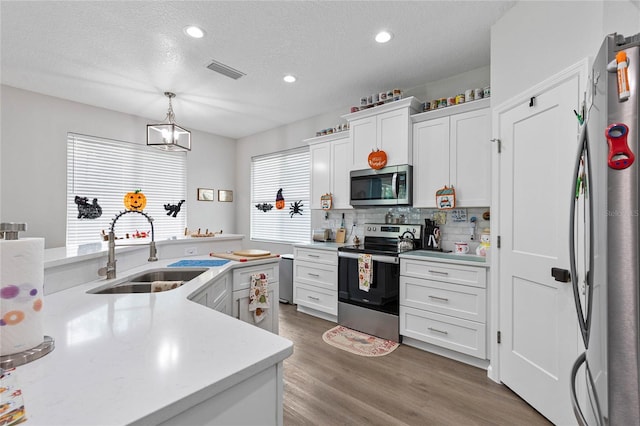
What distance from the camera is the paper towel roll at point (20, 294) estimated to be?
731 millimetres

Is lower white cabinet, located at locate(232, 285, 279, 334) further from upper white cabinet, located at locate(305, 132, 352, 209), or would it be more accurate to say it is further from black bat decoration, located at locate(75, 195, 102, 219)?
black bat decoration, located at locate(75, 195, 102, 219)

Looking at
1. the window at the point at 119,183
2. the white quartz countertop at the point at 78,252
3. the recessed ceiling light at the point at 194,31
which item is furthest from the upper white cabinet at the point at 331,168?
the window at the point at 119,183

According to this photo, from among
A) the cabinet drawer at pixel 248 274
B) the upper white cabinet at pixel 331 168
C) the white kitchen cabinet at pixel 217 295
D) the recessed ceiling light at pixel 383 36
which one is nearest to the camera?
the white kitchen cabinet at pixel 217 295

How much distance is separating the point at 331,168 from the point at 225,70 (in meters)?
1.70

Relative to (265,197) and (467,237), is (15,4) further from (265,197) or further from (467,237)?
(467,237)

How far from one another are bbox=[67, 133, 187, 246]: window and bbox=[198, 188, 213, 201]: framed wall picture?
28 cm

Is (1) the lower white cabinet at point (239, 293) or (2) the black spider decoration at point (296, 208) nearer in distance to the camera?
(1) the lower white cabinet at point (239, 293)

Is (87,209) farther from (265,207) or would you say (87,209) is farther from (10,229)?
(10,229)

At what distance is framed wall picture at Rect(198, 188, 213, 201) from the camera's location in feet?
17.0

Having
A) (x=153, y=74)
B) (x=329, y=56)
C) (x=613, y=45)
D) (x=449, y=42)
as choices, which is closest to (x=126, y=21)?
(x=153, y=74)

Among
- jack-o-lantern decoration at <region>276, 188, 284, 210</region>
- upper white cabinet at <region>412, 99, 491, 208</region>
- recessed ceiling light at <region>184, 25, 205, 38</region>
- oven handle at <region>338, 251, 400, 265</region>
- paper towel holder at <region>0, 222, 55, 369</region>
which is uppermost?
recessed ceiling light at <region>184, 25, 205, 38</region>

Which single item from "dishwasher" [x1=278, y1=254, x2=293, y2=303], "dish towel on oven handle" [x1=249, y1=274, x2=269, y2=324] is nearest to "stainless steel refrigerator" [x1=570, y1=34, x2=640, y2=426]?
"dish towel on oven handle" [x1=249, y1=274, x2=269, y2=324]

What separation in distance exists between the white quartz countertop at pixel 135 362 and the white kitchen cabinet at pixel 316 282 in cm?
240

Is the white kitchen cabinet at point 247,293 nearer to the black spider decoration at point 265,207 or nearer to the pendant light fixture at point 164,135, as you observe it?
the pendant light fixture at point 164,135
